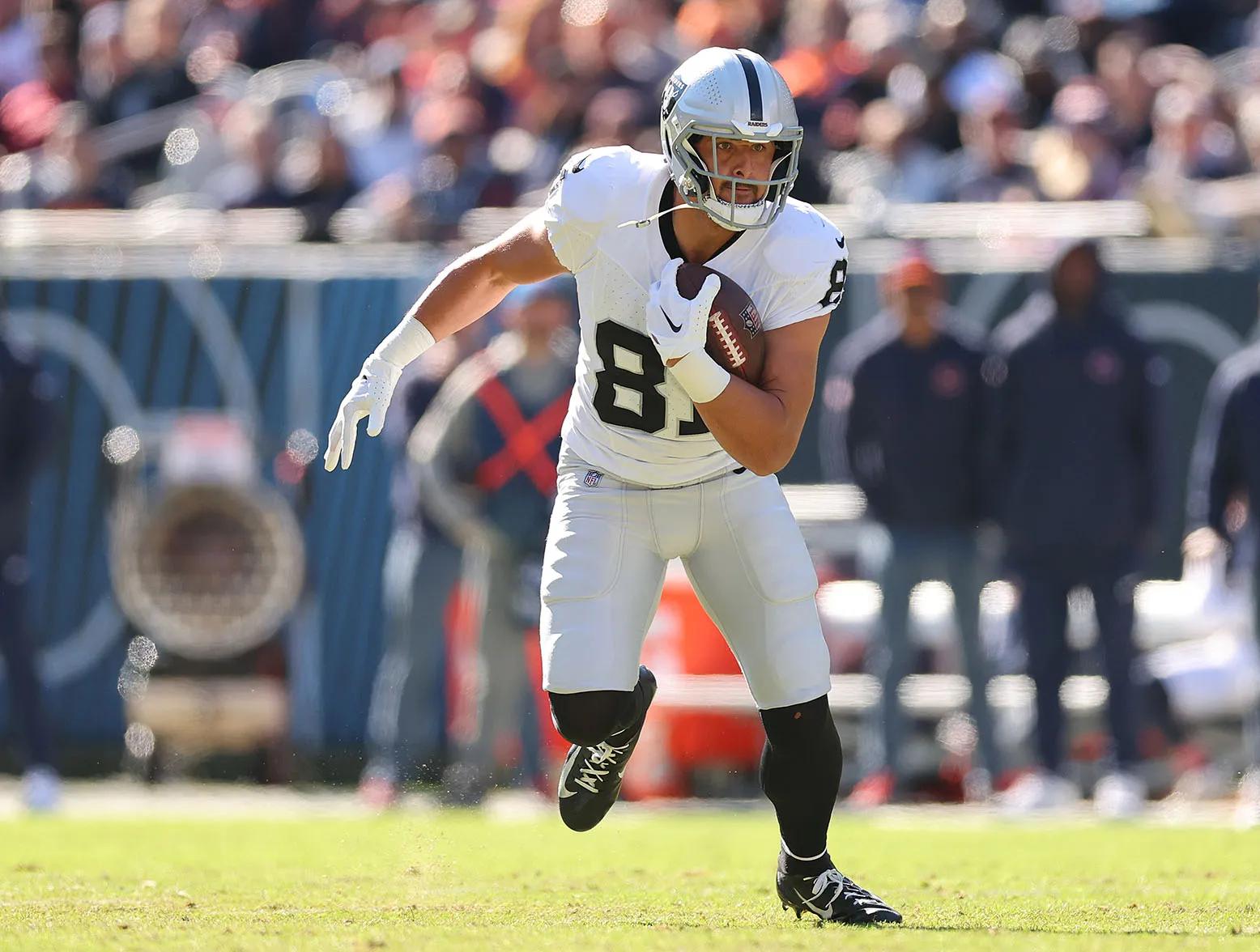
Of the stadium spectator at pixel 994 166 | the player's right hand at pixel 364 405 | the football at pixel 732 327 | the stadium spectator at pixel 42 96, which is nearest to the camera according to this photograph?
the football at pixel 732 327

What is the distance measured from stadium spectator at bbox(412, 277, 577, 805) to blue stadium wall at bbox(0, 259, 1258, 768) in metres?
1.06

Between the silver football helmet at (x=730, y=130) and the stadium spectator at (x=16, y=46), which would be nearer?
the silver football helmet at (x=730, y=130)

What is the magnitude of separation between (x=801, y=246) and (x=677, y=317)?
490 millimetres

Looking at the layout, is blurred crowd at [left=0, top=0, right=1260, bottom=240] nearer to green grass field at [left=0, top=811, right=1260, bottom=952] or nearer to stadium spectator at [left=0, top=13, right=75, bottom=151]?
stadium spectator at [left=0, top=13, right=75, bottom=151]

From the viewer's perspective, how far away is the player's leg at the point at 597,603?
5.05 meters

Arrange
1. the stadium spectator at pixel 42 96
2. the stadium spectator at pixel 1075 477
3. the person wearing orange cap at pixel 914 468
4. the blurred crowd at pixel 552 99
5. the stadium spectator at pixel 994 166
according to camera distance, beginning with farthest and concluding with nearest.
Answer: the stadium spectator at pixel 42 96 < the blurred crowd at pixel 552 99 < the stadium spectator at pixel 994 166 < the person wearing orange cap at pixel 914 468 < the stadium spectator at pixel 1075 477

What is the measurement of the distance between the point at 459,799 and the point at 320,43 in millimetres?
6241

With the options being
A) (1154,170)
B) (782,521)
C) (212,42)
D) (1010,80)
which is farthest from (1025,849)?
(212,42)

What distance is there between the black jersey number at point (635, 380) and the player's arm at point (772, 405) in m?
0.21

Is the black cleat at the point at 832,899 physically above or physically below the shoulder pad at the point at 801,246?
below

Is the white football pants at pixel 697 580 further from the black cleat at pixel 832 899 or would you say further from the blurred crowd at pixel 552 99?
the blurred crowd at pixel 552 99

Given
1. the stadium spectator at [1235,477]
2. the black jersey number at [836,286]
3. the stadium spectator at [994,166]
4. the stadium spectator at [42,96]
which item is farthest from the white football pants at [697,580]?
the stadium spectator at [42,96]

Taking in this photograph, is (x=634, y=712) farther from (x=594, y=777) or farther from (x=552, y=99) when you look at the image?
(x=552, y=99)

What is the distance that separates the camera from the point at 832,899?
498 cm
